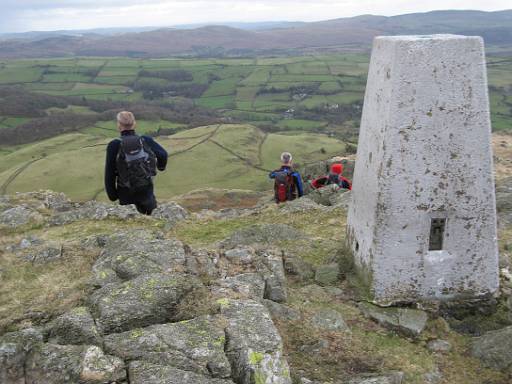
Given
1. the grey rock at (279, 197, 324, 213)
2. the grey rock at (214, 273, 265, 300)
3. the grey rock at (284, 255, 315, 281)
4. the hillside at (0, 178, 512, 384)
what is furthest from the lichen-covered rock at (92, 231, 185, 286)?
the grey rock at (279, 197, 324, 213)

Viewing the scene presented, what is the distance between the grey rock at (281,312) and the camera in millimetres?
7257

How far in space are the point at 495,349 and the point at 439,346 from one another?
79 centimetres

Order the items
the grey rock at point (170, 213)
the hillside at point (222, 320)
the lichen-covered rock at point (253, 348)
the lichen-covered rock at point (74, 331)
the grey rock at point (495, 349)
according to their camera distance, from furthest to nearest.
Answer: the grey rock at point (170, 213) → the grey rock at point (495, 349) → the lichen-covered rock at point (74, 331) → the lichen-covered rock at point (253, 348) → the hillside at point (222, 320)

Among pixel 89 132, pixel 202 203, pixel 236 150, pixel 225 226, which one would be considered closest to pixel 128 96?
pixel 89 132

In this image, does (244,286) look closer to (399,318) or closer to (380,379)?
(380,379)

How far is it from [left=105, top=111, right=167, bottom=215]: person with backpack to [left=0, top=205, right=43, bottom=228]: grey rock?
3997 millimetres

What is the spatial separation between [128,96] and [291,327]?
149 meters

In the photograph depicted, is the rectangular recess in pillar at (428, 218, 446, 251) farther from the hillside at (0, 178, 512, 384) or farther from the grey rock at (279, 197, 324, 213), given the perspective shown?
the grey rock at (279, 197, 324, 213)

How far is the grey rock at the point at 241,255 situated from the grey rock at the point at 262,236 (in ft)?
2.84

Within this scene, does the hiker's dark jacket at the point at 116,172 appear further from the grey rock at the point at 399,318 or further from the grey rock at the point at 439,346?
the grey rock at the point at 439,346

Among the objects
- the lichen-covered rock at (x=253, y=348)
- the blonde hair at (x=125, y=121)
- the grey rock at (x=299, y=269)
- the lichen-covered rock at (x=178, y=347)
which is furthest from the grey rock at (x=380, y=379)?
the blonde hair at (x=125, y=121)

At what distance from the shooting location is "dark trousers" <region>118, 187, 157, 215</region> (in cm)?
1102

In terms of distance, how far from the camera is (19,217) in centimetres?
1334

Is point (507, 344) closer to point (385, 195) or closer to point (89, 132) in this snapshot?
point (385, 195)
